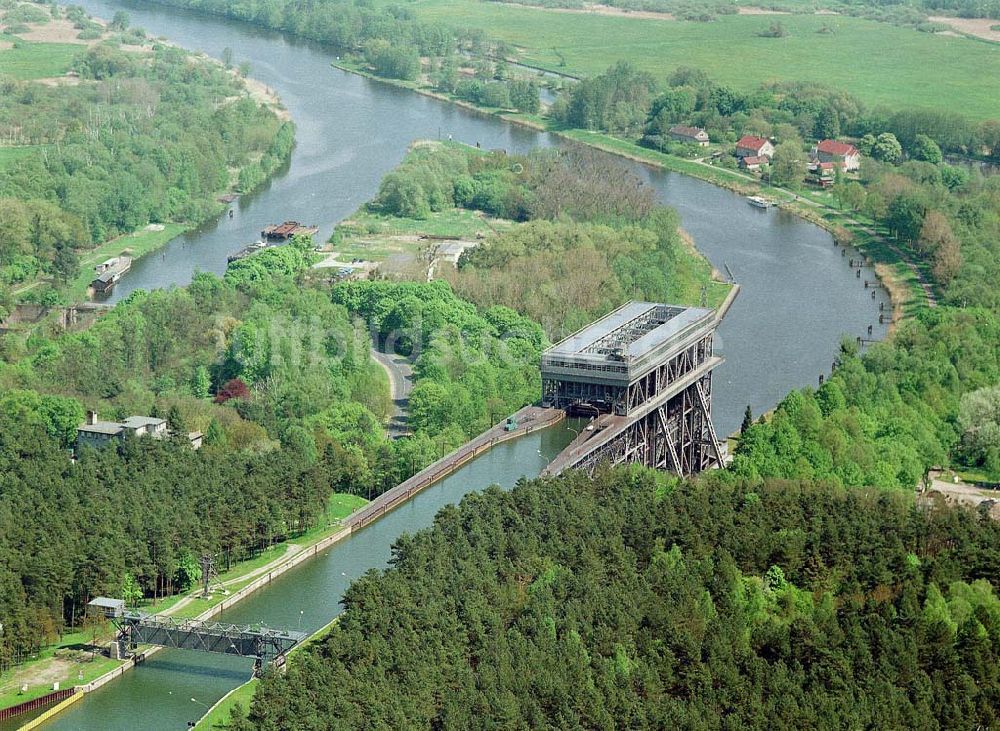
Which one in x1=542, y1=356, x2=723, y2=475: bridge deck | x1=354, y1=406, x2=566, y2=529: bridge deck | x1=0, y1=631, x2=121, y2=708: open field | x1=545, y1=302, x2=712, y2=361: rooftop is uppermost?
x1=545, y1=302, x2=712, y2=361: rooftop

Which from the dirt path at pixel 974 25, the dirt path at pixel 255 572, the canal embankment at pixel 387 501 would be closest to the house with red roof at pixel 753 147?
the dirt path at pixel 974 25

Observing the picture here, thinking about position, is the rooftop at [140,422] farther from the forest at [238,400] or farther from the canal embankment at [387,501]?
the canal embankment at [387,501]

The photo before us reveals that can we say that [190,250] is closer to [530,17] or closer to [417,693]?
[417,693]

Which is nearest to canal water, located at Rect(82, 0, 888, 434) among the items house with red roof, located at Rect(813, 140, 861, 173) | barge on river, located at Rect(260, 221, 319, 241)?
barge on river, located at Rect(260, 221, 319, 241)

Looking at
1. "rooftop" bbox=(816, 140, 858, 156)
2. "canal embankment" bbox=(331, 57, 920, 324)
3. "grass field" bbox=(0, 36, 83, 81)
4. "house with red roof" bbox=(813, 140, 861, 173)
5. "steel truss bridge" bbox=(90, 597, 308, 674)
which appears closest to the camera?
"steel truss bridge" bbox=(90, 597, 308, 674)

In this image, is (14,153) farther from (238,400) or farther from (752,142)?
(238,400)

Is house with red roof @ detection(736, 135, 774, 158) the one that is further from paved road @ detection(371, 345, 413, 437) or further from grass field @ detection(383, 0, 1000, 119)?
paved road @ detection(371, 345, 413, 437)
